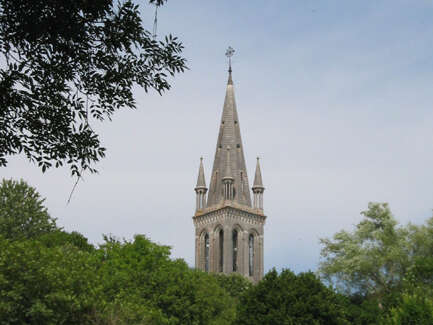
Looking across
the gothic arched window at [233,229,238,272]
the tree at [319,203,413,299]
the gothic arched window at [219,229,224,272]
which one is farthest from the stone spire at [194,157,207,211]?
the tree at [319,203,413,299]

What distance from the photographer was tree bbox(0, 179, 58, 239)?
179 ft

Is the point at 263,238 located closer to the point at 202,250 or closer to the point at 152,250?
the point at 202,250

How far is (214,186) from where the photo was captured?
112 metres

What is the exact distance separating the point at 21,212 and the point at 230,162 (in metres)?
58.3

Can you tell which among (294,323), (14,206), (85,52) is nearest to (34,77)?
(85,52)

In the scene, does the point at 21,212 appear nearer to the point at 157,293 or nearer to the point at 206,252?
the point at 157,293

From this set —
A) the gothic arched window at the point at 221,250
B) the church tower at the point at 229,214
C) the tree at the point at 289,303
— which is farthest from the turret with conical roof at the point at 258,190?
the tree at the point at 289,303

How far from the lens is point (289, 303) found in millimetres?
36219

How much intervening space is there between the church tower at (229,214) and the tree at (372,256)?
4587 cm

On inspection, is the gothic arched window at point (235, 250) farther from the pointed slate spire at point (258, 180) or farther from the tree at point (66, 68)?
the tree at point (66, 68)

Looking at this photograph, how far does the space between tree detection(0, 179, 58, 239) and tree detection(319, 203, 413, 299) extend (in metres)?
26.0

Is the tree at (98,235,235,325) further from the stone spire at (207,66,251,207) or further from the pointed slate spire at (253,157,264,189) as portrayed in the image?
the pointed slate spire at (253,157,264,189)

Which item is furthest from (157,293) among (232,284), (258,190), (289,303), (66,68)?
(258,190)

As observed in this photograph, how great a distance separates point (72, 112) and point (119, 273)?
28.6 metres
